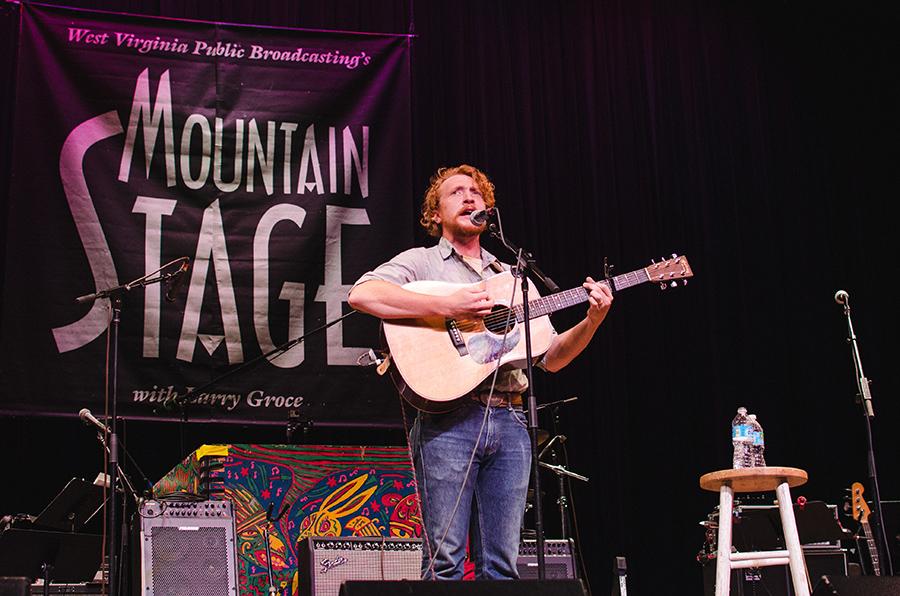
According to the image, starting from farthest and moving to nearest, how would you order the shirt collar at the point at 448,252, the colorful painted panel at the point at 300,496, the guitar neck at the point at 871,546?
1. the guitar neck at the point at 871,546
2. the colorful painted panel at the point at 300,496
3. the shirt collar at the point at 448,252

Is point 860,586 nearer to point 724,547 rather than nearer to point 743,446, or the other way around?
point 724,547

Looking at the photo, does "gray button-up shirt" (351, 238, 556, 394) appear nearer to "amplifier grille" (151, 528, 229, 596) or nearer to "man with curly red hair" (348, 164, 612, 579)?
"man with curly red hair" (348, 164, 612, 579)

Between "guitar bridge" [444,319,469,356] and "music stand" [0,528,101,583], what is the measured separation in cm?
227

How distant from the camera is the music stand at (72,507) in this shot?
491 cm

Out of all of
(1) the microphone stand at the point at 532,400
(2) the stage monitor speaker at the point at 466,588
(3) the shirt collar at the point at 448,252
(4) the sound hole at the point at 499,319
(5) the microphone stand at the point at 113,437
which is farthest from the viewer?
(5) the microphone stand at the point at 113,437

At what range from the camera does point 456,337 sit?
12.3ft

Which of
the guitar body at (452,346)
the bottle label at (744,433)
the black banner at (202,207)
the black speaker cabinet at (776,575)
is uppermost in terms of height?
the black banner at (202,207)

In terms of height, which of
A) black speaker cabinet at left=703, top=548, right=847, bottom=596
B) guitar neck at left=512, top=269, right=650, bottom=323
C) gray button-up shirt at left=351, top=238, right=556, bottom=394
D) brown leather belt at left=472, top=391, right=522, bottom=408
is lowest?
black speaker cabinet at left=703, top=548, right=847, bottom=596

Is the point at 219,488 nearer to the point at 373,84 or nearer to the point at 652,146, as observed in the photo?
the point at 373,84

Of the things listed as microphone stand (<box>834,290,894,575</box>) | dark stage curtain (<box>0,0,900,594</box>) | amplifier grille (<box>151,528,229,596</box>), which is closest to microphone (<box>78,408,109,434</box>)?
amplifier grille (<box>151,528,229,596</box>)

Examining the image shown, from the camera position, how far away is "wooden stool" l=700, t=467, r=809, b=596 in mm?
3605

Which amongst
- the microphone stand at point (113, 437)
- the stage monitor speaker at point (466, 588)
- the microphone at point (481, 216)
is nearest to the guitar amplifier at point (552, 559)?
the microphone stand at point (113, 437)

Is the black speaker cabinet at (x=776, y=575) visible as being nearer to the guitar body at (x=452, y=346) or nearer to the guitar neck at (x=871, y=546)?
the guitar neck at (x=871, y=546)

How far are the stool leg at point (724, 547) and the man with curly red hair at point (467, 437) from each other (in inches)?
27.7
